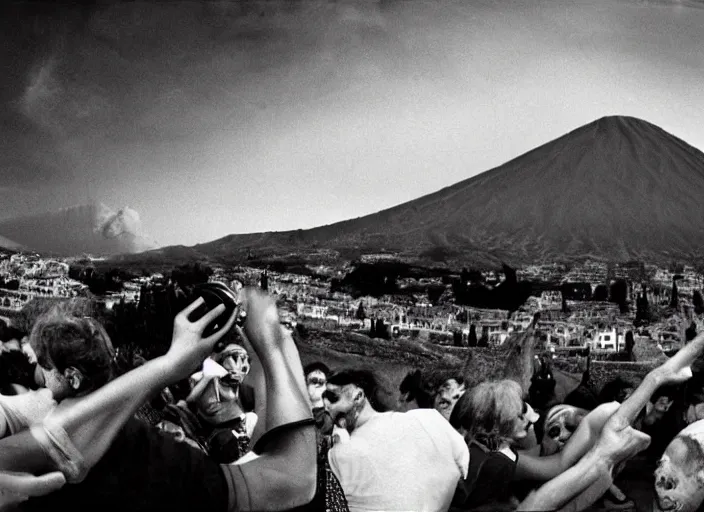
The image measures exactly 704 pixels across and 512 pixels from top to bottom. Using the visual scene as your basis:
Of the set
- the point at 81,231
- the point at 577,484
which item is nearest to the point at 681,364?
the point at 577,484

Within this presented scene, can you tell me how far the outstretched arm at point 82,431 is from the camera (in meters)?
4.46

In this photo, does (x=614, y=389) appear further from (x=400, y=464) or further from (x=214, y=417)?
(x=214, y=417)

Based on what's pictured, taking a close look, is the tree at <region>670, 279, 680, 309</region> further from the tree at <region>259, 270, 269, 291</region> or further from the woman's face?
the tree at <region>259, 270, 269, 291</region>

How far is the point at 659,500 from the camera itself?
17.0 feet

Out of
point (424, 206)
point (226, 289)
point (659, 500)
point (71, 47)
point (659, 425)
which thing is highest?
point (71, 47)

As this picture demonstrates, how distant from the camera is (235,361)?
4.93 m

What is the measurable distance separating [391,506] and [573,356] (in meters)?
1.17

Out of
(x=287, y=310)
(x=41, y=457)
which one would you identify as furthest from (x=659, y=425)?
(x=41, y=457)

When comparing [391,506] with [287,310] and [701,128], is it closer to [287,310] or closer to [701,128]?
[287,310]

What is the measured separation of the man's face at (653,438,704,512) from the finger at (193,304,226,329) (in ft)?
7.34

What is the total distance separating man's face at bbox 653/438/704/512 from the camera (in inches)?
203

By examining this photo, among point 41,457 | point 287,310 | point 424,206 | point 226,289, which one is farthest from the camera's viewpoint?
point 424,206

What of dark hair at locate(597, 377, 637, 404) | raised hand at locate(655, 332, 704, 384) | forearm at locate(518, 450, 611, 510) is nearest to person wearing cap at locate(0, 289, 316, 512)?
forearm at locate(518, 450, 611, 510)

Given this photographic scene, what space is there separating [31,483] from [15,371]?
29.1 inches
